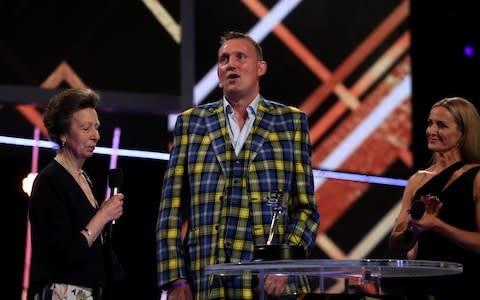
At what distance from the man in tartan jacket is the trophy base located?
219mm

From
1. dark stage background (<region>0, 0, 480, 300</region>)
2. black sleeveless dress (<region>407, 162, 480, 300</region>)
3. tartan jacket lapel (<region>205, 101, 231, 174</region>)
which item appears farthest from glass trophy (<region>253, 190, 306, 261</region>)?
dark stage background (<region>0, 0, 480, 300</region>)

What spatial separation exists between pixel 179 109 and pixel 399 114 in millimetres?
1371

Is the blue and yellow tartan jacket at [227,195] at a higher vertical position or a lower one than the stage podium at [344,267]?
higher

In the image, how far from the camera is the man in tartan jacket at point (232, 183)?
3.03 metres

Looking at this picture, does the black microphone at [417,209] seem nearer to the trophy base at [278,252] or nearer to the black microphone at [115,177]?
the trophy base at [278,252]

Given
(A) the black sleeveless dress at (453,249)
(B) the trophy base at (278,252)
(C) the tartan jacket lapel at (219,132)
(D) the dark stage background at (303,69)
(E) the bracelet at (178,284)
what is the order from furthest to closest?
(D) the dark stage background at (303,69) < (A) the black sleeveless dress at (453,249) < (C) the tartan jacket lapel at (219,132) < (E) the bracelet at (178,284) < (B) the trophy base at (278,252)

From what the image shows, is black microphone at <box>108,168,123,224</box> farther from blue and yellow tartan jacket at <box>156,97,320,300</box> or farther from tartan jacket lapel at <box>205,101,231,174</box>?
tartan jacket lapel at <box>205,101,231,174</box>

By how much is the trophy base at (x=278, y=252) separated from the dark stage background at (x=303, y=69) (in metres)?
1.97

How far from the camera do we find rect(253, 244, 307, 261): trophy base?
105 inches

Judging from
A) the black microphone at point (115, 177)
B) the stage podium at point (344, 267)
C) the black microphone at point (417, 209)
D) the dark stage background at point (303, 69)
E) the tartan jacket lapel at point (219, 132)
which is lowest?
the stage podium at point (344, 267)

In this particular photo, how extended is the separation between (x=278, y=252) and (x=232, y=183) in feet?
1.63

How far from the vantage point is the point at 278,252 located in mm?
2662

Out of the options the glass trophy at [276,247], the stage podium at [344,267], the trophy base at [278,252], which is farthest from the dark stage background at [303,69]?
the stage podium at [344,267]

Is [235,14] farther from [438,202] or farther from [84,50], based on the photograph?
[438,202]
